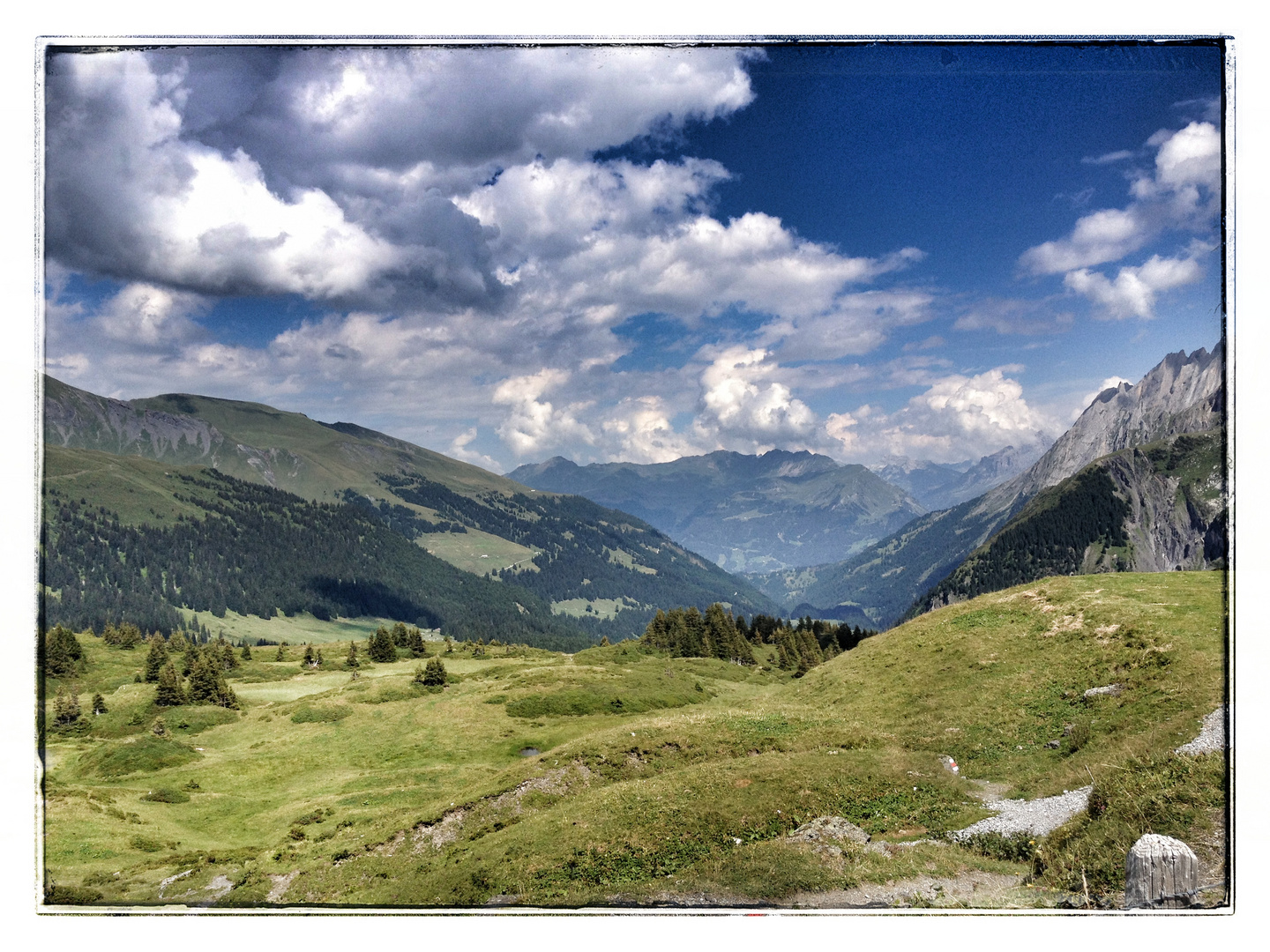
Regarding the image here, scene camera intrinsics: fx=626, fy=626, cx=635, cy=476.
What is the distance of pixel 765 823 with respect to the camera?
18.0 meters

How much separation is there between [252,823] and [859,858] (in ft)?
97.3

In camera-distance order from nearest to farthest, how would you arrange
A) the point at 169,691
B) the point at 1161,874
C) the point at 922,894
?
the point at 1161,874, the point at 922,894, the point at 169,691

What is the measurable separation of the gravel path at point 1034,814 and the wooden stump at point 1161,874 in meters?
3.22

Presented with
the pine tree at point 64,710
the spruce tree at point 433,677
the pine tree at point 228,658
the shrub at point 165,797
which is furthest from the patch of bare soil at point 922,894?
the pine tree at point 228,658

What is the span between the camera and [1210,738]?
15.8 m

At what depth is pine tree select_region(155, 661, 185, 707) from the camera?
60688 mm

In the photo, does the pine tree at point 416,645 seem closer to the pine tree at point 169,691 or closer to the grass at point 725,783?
the pine tree at point 169,691

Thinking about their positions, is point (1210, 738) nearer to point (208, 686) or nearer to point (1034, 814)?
point (1034, 814)

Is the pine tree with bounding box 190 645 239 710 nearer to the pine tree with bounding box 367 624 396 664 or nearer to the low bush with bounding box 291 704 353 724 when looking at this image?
the low bush with bounding box 291 704 353 724

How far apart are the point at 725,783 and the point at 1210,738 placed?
13.0 meters

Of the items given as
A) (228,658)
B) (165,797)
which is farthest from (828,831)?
(228,658)

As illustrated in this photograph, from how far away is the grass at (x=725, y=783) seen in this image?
601 inches

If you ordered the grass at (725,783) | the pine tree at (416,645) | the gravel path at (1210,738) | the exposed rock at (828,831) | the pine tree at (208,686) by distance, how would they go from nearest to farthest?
the gravel path at (1210,738)
the grass at (725,783)
the exposed rock at (828,831)
the pine tree at (208,686)
the pine tree at (416,645)

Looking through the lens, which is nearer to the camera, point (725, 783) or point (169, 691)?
point (725, 783)
